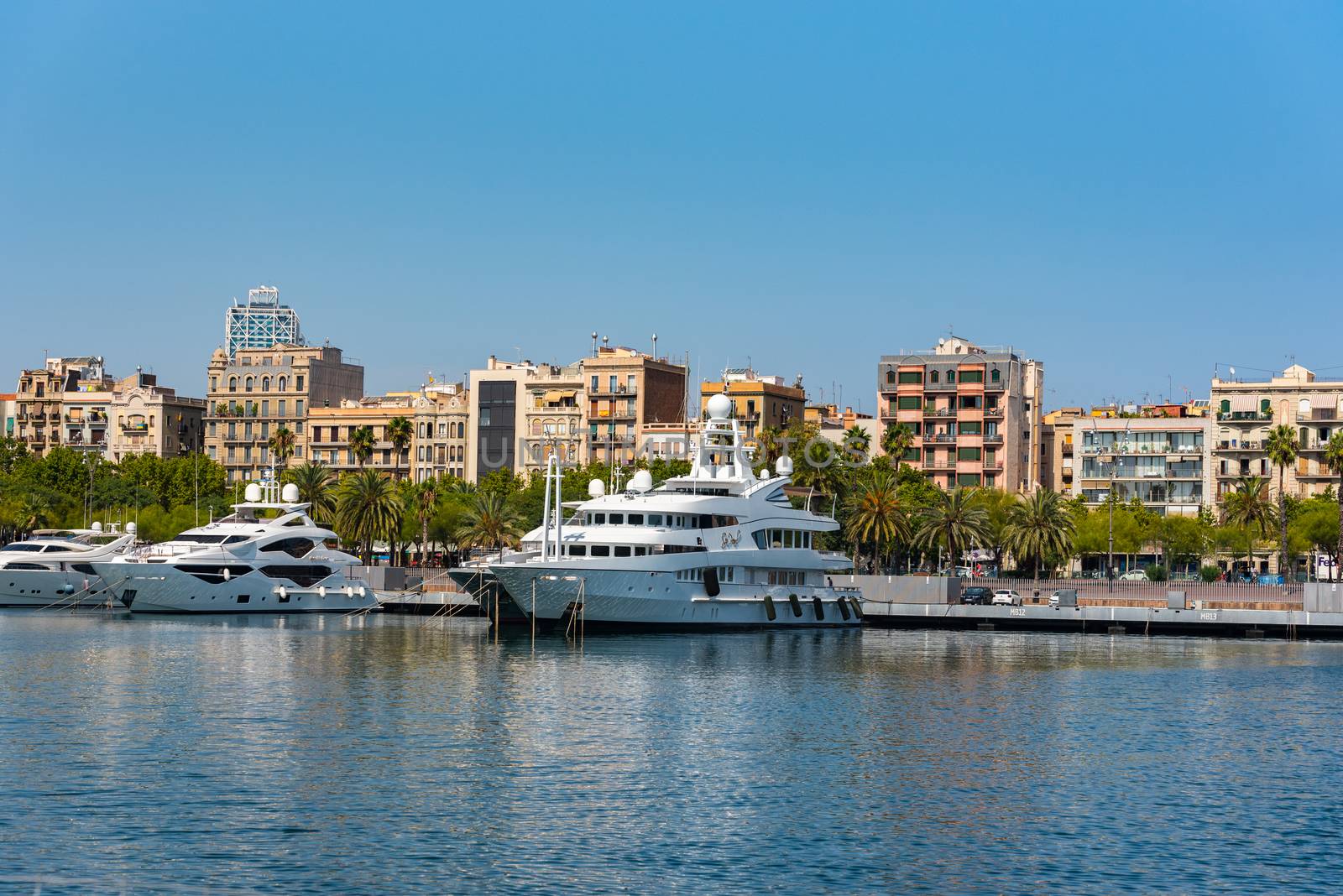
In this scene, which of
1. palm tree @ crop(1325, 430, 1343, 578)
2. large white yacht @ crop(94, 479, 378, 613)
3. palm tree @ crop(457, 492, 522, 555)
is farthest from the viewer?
palm tree @ crop(457, 492, 522, 555)

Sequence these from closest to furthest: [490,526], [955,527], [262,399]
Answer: [955,527]
[490,526]
[262,399]

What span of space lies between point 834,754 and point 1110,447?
4311 inches

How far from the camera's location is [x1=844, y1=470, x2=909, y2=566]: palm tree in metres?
112

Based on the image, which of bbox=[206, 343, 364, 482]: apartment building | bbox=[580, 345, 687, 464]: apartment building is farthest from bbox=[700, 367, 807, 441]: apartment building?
bbox=[206, 343, 364, 482]: apartment building

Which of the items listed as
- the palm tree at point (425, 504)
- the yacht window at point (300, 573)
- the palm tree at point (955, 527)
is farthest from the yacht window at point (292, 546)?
the palm tree at point (955, 527)

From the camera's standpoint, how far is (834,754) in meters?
46.9

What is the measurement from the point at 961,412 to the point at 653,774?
115m

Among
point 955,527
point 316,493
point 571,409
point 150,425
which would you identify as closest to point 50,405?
point 150,425

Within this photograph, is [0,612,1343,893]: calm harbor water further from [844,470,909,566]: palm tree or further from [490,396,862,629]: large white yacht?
[844,470,909,566]: palm tree

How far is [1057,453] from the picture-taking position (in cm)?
16800

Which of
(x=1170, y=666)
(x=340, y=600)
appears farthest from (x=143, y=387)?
(x=1170, y=666)

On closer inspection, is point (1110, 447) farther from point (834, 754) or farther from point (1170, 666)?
point (834, 754)

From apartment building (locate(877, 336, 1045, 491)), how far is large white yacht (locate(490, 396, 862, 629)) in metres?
64.3

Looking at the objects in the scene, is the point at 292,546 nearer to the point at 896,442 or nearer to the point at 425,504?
the point at 425,504
